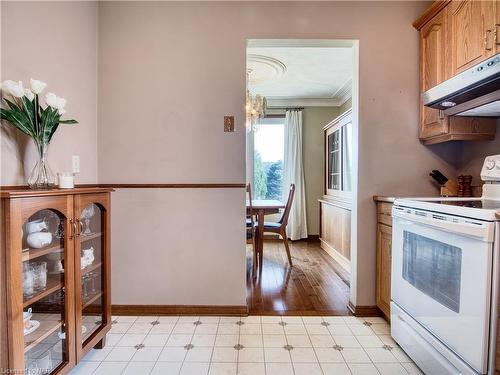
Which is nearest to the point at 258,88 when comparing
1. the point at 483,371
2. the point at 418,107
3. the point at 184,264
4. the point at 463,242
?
the point at 418,107

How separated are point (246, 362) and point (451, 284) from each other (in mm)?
1174

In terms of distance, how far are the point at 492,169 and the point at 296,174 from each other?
310 cm

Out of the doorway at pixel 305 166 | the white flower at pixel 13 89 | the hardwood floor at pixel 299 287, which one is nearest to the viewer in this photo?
the white flower at pixel 13 89

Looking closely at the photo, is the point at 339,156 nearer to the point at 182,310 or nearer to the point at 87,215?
the point at 182,310

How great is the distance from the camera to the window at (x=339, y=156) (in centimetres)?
353

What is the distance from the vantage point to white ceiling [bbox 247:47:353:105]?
10.1 ft

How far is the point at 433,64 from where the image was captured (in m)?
2.03

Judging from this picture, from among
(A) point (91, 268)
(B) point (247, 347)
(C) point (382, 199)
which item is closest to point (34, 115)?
(A) point (91, 268)

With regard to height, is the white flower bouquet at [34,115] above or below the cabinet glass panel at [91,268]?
above

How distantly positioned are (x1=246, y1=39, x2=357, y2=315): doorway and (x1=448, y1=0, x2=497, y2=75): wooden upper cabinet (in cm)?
66

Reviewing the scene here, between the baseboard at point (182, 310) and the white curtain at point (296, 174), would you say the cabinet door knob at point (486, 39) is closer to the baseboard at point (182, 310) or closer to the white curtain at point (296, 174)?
the baseboard at point (182, 310)

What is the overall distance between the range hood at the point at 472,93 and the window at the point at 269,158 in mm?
3192

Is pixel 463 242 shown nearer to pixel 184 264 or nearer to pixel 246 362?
pixel 246 362

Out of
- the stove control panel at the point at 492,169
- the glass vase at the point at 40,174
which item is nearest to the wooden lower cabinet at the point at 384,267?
the stove control panel at the point at 492,169
